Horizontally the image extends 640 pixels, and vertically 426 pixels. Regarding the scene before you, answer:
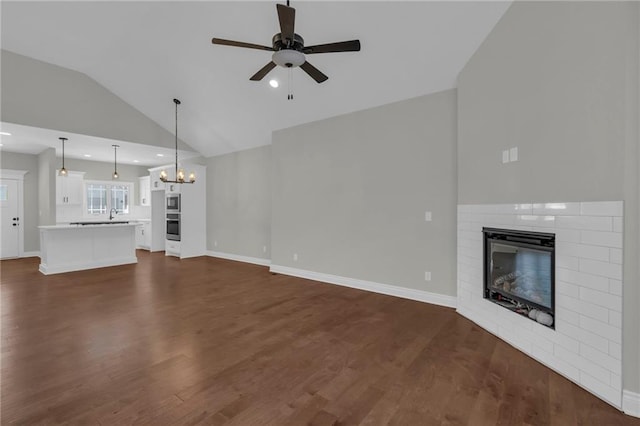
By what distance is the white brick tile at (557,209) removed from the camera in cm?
230

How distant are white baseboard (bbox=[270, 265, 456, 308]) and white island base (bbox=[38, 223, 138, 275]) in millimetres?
3956

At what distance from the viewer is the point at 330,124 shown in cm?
515

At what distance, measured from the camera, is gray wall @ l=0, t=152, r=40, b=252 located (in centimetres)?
787

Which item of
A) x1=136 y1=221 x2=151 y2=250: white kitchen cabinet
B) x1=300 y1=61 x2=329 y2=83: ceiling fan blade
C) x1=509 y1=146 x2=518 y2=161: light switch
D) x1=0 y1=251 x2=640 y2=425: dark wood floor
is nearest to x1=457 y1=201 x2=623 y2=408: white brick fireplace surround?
x1=0 y1=251 x2=640 y2=425: dark wood floor

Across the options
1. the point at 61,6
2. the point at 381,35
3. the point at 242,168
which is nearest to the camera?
the point at 381,35

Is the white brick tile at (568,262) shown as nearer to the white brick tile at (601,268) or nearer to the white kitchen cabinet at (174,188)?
the white brick tile at (601,268)

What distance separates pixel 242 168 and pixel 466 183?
5.42 metres

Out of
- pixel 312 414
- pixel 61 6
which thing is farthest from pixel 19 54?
pixel 312 414

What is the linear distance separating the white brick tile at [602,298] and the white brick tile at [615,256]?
9.4 inches

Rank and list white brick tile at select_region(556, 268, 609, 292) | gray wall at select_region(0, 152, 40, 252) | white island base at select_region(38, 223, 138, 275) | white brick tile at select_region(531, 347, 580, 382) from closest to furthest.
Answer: white brick tile at select_region(556, 268, 609, 292)
white brick tile at select_region(531, 347, 580, 382)
white island base at select_region(38, 223, 138, 275)
gray wall at select_region(0, 152, 40, 252)

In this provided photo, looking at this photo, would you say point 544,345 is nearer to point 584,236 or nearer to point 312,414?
point 584,236

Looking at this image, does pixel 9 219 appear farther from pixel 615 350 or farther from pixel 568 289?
pixel 615 350

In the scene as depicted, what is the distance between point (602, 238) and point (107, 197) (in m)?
11.8

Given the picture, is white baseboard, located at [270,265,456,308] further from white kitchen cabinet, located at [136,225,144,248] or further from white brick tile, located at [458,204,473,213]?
white kitchen cabinet, located at [136,225,144,248]
